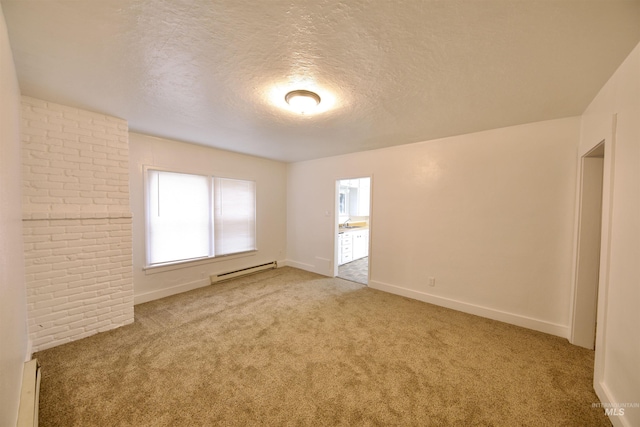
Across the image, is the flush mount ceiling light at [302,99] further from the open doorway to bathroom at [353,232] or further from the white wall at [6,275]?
the open doorway to bathroom at [353,232]

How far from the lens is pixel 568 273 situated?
2480 millimetres

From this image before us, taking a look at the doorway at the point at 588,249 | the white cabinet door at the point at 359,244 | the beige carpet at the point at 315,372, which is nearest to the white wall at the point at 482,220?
the doorway at the point at 588,249

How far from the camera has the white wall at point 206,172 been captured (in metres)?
3.20

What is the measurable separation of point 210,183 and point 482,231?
165 inches

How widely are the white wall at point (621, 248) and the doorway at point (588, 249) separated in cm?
64

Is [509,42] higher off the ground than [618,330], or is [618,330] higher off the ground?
[509,42]

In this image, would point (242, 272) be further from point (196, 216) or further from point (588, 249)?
point (588, 249)

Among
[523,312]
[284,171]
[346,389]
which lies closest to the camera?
[346,389]

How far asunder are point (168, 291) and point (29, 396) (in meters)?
2.05

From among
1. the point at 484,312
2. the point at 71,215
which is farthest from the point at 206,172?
the point at 484,312

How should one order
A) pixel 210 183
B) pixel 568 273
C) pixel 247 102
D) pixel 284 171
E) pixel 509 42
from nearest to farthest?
pixel 509 42 < pixel 247 102 < pixel 568 273 < pixel 210 183 < pixel 284 171

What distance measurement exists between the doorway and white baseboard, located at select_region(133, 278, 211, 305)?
15.9ft

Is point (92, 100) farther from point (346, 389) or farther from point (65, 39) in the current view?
point (346, 389)

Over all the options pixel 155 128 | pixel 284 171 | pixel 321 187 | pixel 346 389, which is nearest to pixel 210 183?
pixel 155 128
